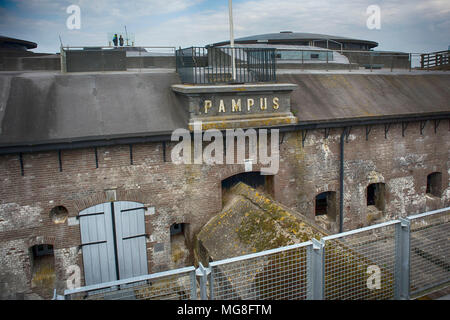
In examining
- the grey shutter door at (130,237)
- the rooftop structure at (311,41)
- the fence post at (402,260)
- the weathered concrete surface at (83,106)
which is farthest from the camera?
the rooftop structure at (311,41)

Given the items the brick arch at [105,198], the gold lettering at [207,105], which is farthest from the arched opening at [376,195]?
the brick arch at [105,198]

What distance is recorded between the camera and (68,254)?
988 centimetres

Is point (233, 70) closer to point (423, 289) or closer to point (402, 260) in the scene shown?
point (402, 260)

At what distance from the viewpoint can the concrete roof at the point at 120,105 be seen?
30.8ft

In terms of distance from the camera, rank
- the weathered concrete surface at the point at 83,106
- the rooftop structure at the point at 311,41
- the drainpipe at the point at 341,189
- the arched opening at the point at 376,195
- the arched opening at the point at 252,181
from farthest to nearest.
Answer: the rooftop structure at the point at 311,41 < the arched opening at the point at 376,195 < the drainpipe at the point at 341,189 < the arched opening at the point at 252,181 < the weathered concrete surface at the point at 83,106

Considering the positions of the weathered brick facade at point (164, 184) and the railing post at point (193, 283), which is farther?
the weathered brick facade at point (164, 184)

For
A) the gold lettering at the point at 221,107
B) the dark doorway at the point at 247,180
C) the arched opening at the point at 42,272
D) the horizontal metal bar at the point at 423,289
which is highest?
the gold lettering at the point at 221,107

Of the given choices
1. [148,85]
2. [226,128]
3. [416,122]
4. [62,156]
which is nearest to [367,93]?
[416,122]

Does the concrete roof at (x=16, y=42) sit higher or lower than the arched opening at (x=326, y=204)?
higher

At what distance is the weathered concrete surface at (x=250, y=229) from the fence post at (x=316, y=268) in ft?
7.32

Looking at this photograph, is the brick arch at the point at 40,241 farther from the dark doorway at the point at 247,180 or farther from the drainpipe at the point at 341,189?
the drainpipe at the point at 341,189

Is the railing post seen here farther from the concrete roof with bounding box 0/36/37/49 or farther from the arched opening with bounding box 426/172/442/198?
the concrete roof with bounding box 0/36/37/49

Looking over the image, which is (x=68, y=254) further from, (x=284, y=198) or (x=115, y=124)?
(x=284, y=198)
